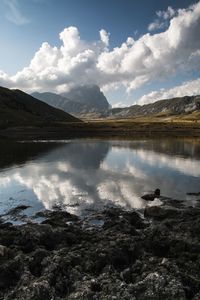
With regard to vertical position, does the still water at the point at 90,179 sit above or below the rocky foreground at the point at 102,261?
below

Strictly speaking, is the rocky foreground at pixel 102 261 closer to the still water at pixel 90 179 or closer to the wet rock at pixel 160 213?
the wet rock at pixel 160 213

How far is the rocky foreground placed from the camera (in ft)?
57.0

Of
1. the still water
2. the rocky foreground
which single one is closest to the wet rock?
the rocky foreground

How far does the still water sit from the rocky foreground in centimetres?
986

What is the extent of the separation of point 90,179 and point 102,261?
34.4 metres

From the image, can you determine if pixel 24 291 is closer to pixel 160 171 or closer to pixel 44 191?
pixel 44 191

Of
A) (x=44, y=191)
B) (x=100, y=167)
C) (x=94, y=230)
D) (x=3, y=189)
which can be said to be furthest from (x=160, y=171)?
(x=94, y=230)

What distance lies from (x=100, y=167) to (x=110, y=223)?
37.9 meters

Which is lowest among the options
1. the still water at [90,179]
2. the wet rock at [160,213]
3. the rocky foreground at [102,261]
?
the still water at [90,179]

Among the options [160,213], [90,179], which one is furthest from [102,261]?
[90,179]

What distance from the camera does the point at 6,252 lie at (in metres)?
21.8

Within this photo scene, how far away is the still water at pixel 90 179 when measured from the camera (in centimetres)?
4175

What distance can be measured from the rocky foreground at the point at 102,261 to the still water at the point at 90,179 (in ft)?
32.4

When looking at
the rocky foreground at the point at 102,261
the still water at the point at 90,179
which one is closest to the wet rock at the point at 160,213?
the rocky foreground at the point at 102,261
